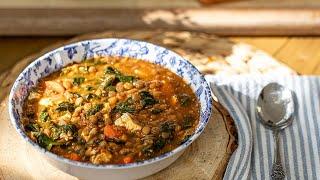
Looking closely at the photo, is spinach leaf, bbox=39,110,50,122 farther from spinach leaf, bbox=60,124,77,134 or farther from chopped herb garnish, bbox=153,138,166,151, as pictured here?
chopped herb garnish, bbox=153,138,166,151

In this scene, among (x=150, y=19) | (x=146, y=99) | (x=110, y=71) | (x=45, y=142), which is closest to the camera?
(x=45, y=142)

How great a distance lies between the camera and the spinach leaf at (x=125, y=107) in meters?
1.68

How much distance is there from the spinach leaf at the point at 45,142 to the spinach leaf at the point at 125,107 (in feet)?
0.63

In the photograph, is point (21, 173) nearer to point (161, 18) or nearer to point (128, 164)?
point (128, 164)

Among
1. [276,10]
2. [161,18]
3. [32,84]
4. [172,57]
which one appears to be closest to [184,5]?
[161,18]

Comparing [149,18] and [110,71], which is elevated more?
[149,18]

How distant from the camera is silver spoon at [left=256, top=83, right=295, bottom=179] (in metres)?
1.85

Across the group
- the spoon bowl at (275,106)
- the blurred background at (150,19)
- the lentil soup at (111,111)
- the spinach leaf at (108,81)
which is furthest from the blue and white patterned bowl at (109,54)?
the blurred background at (150,19)

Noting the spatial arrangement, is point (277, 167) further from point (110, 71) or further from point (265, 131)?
point (110, 71)

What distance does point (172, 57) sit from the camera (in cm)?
185

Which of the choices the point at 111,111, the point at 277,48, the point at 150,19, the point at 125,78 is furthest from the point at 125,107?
the point at 277,48

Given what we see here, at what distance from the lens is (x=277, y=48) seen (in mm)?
2652

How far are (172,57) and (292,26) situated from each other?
948mm

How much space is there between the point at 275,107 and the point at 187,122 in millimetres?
336
